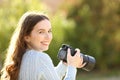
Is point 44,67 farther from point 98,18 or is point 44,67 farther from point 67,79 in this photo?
point 98,18

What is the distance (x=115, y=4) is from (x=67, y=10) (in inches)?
48.9

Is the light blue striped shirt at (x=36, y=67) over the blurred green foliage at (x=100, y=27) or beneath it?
beneath

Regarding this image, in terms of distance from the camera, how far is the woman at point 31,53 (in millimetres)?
2961

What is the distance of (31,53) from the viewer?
2.98m

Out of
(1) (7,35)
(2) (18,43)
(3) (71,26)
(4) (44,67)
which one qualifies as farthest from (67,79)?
(3) (71,26)

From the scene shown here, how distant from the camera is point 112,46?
12219mm

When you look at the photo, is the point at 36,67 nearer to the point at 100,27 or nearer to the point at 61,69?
the point at 61,69

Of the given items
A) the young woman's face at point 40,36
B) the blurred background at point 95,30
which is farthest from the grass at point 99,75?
the young woman's face at point 40,36

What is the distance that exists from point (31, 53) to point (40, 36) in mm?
126

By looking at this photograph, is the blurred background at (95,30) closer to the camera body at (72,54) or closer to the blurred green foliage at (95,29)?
the blurred green foliage at (95,29)

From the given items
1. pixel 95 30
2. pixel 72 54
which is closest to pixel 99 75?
pixel 95 30

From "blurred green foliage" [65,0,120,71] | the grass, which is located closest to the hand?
the grass

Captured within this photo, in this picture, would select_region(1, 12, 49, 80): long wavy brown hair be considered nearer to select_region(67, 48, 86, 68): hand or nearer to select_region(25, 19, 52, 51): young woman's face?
select_region(25, 19, 52, 51): young woman's face

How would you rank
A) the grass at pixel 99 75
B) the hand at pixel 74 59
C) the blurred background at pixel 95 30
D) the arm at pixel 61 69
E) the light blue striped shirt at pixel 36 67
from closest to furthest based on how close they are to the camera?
the light blue striped shirt at pixel 36 67 → the hand at pixel 74 59 → the arm at pixel 61 69 → the grass at pixel 99 75 → the blurred background at pixel 95 30
